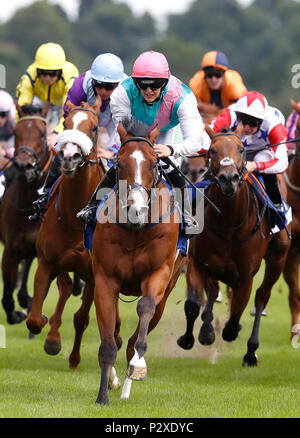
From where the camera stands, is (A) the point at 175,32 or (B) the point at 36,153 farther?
(A) the point at 175,32

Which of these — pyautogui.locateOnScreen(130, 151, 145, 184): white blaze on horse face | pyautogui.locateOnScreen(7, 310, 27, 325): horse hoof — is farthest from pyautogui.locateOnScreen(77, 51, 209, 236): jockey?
pyautogui.locateOnScreen(7, 310, 27, 325): horse hoof

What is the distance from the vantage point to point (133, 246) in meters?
6.48

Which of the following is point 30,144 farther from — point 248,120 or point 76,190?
point 248,120

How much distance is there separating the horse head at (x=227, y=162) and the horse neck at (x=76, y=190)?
3.00ft

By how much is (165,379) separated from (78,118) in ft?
7.58

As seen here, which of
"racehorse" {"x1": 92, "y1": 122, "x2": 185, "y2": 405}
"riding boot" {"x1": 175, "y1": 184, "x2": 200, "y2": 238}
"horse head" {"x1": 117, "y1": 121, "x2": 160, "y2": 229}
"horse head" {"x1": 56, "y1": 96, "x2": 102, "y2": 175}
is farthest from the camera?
"riding boot" {"x1": 175, "y1": 184, "x2": 200, "y2": 238}

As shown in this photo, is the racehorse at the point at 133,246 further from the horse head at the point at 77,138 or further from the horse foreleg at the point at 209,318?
the horse foreleg at the point at 209,318

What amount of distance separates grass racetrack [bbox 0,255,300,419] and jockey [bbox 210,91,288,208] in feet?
5.27

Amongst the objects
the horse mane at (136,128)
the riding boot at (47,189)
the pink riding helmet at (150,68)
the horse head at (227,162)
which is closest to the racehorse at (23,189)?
the riding boot at (47,189)

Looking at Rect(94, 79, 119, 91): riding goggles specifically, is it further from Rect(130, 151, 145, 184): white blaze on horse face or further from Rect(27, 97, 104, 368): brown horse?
Rect(130, 151, 145, 184): white blaze on horse face

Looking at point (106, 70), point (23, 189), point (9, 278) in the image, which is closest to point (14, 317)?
point (9, 278)

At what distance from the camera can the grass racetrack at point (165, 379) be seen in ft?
20.6

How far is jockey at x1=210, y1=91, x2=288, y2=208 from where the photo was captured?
8.50 m

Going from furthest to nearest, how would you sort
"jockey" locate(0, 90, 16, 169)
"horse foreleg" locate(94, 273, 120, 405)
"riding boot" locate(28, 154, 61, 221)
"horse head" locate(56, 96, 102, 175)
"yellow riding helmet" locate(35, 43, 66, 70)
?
1. "jockey" locate(0, 90, 16, 169)
2. "yellow riding helmet" locate(35, 43, 66, 70)
3. "riding boot" locate(28, 154, 61, 221)
4. "horse head" locate(56, 96, 102, 175)
5. "horse foreleg" locate(94, 273, 120, 405)
